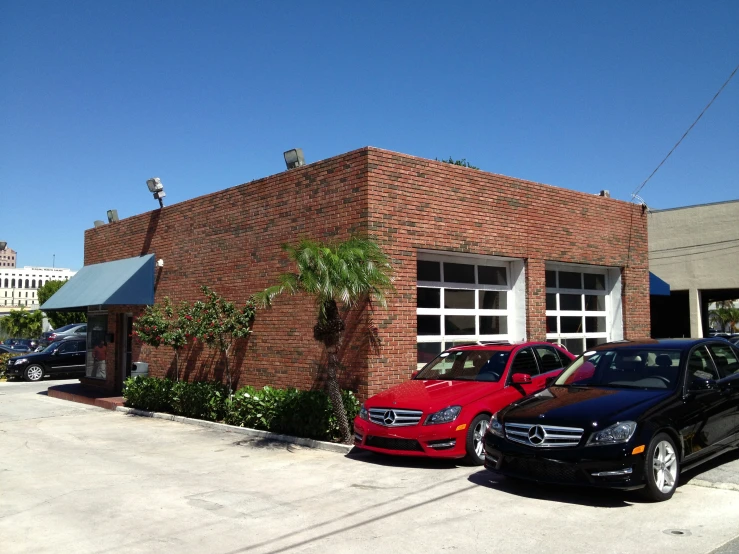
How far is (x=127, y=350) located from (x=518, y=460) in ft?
47.1

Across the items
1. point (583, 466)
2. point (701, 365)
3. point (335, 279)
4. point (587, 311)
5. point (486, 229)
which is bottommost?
point (583, 466)

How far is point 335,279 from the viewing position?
991cm

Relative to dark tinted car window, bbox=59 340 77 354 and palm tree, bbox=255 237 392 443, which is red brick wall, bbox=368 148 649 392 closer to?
palm tree, bbox=255 237 392 443

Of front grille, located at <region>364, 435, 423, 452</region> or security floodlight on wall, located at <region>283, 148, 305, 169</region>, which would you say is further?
security floodlight on wall, located at <region>283, 148, 305, 169</region>

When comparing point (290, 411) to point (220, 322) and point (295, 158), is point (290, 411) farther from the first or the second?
point (295, 158)

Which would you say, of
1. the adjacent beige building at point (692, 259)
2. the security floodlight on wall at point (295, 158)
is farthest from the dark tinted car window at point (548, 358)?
the adjacent beige building at point (692, 259)

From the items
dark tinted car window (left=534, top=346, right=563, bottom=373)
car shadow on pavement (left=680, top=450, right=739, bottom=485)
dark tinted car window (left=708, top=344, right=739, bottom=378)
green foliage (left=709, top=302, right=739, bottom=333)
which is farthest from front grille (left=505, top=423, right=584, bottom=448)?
green foliage (left=709, top=302, right=739, bottom=333)

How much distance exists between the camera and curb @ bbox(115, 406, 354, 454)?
10.4 m

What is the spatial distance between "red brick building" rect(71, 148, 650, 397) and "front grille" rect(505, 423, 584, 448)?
14.0 ft

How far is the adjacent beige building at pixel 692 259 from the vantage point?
26562 mm

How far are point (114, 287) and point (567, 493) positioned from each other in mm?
13172

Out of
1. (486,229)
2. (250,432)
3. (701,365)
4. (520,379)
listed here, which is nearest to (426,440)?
(520,379)

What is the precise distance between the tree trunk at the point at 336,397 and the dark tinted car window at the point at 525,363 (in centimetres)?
271

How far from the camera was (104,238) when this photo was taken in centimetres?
1966
